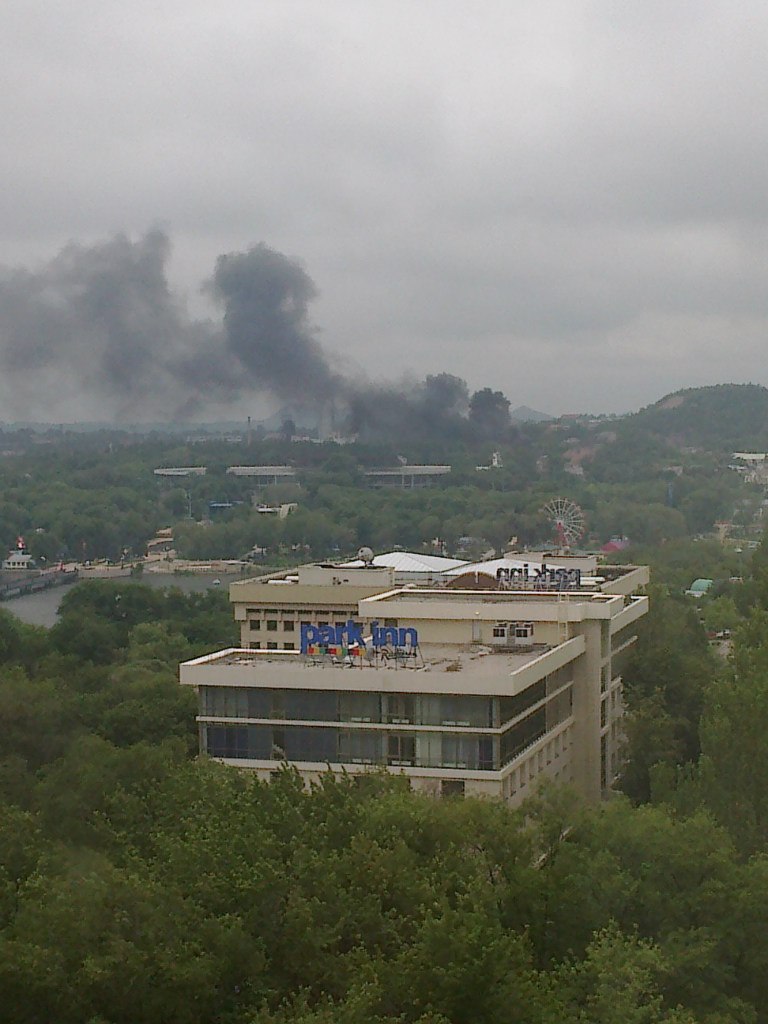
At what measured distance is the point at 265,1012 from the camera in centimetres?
1270

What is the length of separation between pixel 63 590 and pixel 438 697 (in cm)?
6451

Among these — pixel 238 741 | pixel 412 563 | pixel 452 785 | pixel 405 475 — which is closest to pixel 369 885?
pixel 452 785

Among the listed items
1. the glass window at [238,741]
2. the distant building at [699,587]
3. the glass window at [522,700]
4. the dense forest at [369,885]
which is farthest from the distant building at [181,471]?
the glass window at [238,741]

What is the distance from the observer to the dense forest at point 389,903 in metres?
13.5

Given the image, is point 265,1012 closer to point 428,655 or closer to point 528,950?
point 528,950

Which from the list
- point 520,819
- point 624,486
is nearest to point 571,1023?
point 520,819

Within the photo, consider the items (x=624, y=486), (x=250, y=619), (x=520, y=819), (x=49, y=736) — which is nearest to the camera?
(x=520, y=819)

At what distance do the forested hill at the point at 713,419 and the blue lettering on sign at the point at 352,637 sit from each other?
12408 cm

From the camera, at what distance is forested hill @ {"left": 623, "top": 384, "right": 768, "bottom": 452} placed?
502 ft

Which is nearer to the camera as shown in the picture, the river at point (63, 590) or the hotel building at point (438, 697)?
the hotel building at point (438, 697)

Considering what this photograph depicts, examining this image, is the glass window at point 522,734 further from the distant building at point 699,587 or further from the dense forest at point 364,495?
the dense forest at point 364,495

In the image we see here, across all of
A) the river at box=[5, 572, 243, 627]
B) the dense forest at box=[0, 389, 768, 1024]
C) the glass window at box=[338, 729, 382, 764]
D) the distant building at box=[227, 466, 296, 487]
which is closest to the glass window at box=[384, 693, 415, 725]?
the glass window at box=[338, 729, 382, 764]

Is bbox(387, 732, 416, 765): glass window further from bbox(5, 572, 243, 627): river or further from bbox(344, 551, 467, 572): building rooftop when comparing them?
bbox(5, 572, 243, 627): river

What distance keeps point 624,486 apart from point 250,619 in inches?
3123
